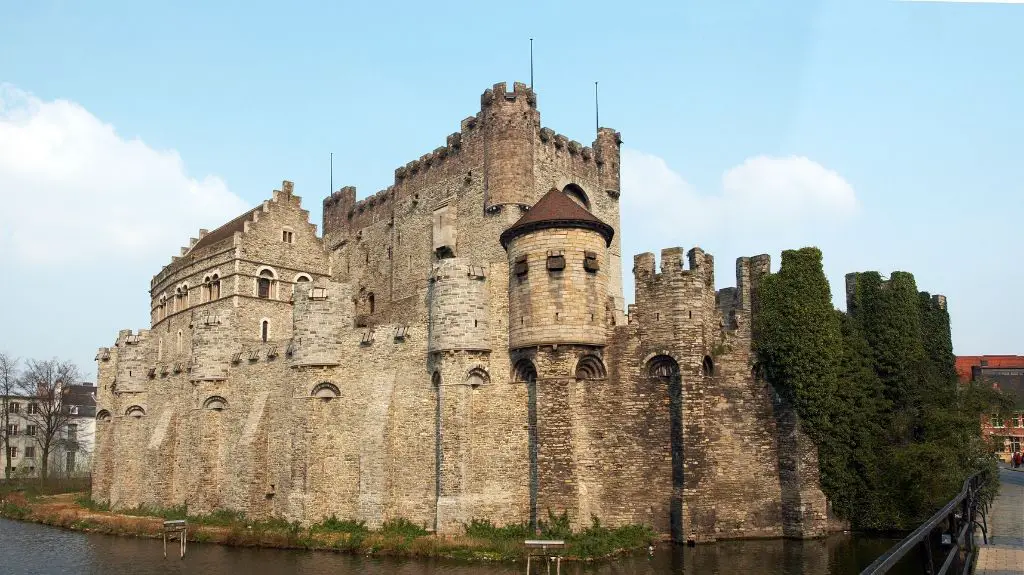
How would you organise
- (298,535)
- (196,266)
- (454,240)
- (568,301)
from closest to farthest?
(568,301) → (298,535) → (454,240) → (196,266)

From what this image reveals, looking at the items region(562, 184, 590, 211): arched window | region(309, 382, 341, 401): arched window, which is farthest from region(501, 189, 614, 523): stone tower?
region(562, 184, 590, 211): arched window

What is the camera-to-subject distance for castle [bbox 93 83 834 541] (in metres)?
26.5

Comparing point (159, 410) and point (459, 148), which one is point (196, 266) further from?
point (459, 148)

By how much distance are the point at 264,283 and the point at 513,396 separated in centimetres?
2085

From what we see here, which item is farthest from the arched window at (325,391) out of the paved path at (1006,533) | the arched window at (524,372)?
the paved path at (1006,533)

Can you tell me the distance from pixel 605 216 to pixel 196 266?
2343cm

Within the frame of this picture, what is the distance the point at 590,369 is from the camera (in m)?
27.7

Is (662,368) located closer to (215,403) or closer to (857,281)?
(857,281)

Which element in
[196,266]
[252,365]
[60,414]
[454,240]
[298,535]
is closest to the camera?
[298,535]

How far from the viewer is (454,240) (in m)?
37.6

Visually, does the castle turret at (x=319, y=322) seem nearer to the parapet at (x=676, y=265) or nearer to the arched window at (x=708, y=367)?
the parapet at (x=676, y=265)

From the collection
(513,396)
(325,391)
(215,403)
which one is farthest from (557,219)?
(215,403)

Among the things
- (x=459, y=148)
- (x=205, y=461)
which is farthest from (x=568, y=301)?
(x=205, y=461)

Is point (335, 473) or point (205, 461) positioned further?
point (205, 461)
